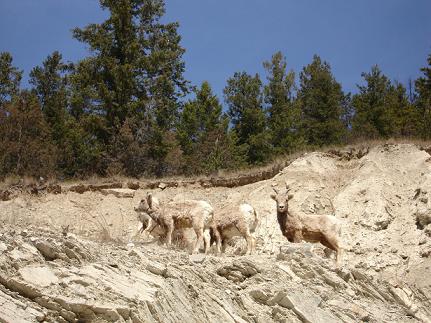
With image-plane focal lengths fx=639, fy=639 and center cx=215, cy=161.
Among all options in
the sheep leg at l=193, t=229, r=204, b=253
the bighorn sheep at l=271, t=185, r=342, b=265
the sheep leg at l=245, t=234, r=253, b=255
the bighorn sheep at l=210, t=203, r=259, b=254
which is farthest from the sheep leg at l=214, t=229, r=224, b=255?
the bighorn sheep at l=271, t=185, r=342, b=265

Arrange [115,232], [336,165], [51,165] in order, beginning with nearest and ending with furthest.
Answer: [115,232], [336,165], [51,165]

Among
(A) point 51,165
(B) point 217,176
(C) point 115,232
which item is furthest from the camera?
(A) point 51,165

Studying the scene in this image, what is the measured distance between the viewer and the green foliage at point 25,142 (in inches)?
1416

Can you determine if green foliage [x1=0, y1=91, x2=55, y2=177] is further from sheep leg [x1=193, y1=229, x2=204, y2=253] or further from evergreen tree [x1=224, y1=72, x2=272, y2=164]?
sheep leg [x1=193, y1=229, x2=204, y2=253]

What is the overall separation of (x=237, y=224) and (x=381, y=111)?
28.0 m

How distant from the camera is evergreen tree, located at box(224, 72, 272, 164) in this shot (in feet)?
133

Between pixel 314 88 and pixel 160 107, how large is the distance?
14.2 meters

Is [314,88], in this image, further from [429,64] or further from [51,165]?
[51,165]

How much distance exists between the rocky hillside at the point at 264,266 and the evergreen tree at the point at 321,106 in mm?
17500

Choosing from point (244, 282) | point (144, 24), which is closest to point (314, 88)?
point (144, 24)

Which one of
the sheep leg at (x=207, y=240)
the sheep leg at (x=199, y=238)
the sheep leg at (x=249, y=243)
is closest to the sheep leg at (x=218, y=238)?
the sheep leg at (x=207, y=240)

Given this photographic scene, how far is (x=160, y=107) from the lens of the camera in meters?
37.4

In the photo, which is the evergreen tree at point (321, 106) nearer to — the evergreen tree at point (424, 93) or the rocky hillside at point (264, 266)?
the evergreen tree at point (424, 93)

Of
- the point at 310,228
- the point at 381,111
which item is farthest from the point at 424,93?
the point at 310,228
